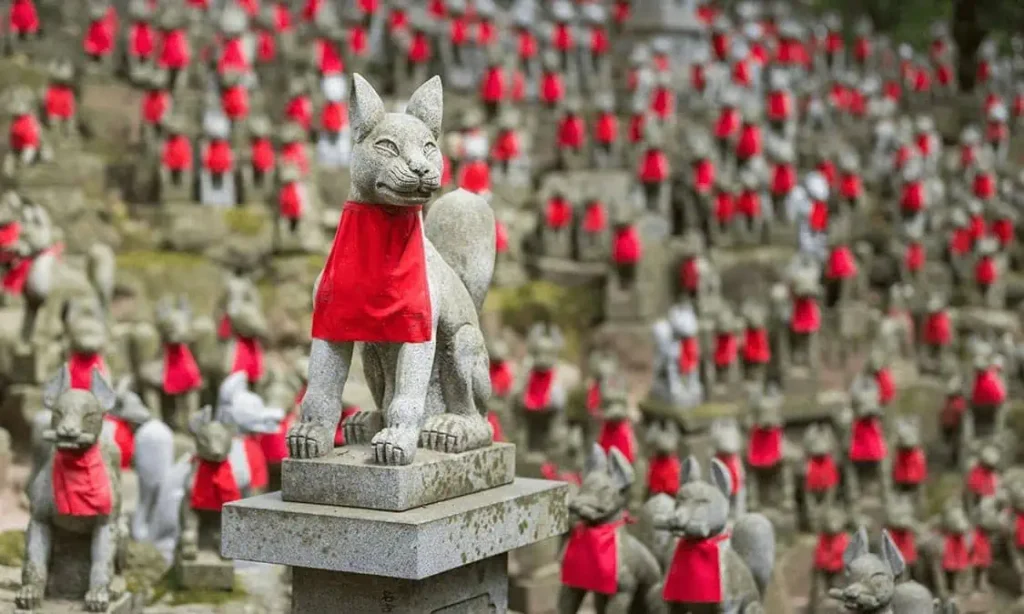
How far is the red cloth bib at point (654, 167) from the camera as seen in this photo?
51.9 feet

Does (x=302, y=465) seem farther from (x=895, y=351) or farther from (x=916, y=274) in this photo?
(x=916, y=274)

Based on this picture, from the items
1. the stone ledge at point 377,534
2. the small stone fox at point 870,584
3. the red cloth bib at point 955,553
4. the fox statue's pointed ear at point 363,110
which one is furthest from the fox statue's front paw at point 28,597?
the red cloth bib at point 955,553

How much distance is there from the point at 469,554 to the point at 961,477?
9474 millimetres

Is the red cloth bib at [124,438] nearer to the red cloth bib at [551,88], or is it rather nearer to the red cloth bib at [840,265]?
the red cloth bib at [840,265]

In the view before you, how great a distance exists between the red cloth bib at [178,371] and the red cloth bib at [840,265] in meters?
7.31

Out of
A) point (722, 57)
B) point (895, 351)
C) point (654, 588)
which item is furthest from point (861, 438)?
point (722, 57)

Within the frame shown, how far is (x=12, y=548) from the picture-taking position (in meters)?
8.00

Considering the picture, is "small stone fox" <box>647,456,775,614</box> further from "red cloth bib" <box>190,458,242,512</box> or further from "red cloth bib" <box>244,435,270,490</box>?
"red cloth bib" <box>244,435,270,490</box>

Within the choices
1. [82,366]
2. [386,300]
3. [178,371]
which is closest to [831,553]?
[178,371]

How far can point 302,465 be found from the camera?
17.4ft

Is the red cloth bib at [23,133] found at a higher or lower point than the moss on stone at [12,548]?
higher

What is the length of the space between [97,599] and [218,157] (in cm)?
748

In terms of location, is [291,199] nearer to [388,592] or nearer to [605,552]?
[605,552]

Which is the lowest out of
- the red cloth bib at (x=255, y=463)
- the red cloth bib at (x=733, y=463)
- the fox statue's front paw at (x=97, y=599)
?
the fox statue's front paw at (x=97, y=599)
